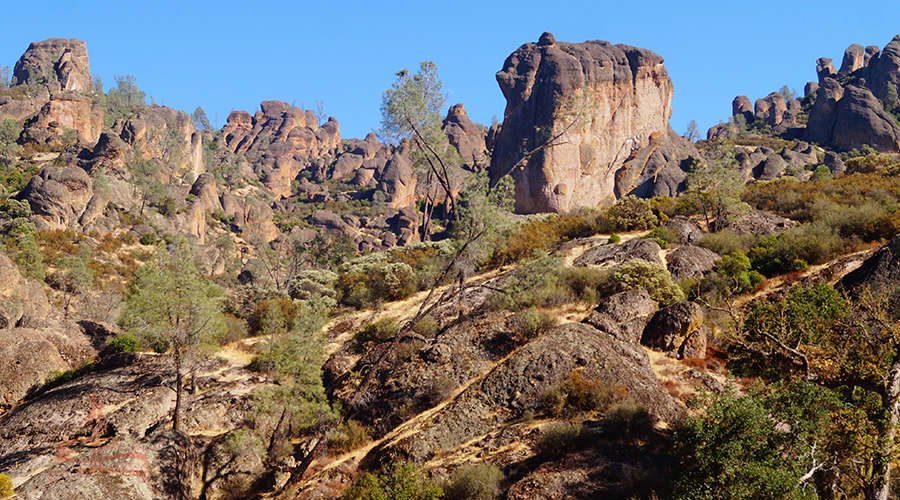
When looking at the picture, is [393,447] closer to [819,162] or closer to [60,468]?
[60,468]

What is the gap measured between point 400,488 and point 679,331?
1150 cm

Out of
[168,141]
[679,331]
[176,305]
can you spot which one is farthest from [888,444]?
[168,141]

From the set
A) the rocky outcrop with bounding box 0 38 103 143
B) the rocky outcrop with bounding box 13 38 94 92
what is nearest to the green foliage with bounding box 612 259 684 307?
the rocky outcrop with bounding box 0 38 103 143

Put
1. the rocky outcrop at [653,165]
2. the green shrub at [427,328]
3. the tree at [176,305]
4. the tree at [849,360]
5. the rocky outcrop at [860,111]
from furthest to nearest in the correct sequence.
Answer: the rocky outcrop at [860,111] < the rocky outcrop at [653,165] < the green shrub at [427,328] < the tree at [176,305] < the tree at [849,360]

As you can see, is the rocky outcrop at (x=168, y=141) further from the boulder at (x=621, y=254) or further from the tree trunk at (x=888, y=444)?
the tree trunk at (x=888, y=444)

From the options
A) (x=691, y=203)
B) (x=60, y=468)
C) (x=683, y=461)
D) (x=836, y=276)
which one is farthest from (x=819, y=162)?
(x=60, y=468)

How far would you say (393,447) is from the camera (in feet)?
46.8

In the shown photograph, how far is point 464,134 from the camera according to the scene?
125875 millimetres

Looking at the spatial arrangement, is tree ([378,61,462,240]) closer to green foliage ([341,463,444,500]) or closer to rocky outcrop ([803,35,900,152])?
green foliage ([341,463,444,500])

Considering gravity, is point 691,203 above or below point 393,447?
above

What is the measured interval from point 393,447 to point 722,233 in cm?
2413

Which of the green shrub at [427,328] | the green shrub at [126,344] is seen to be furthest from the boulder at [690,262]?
the green shrub at [126,344]

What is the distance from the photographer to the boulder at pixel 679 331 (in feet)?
58.5

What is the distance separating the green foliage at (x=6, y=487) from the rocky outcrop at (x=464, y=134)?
104 m
